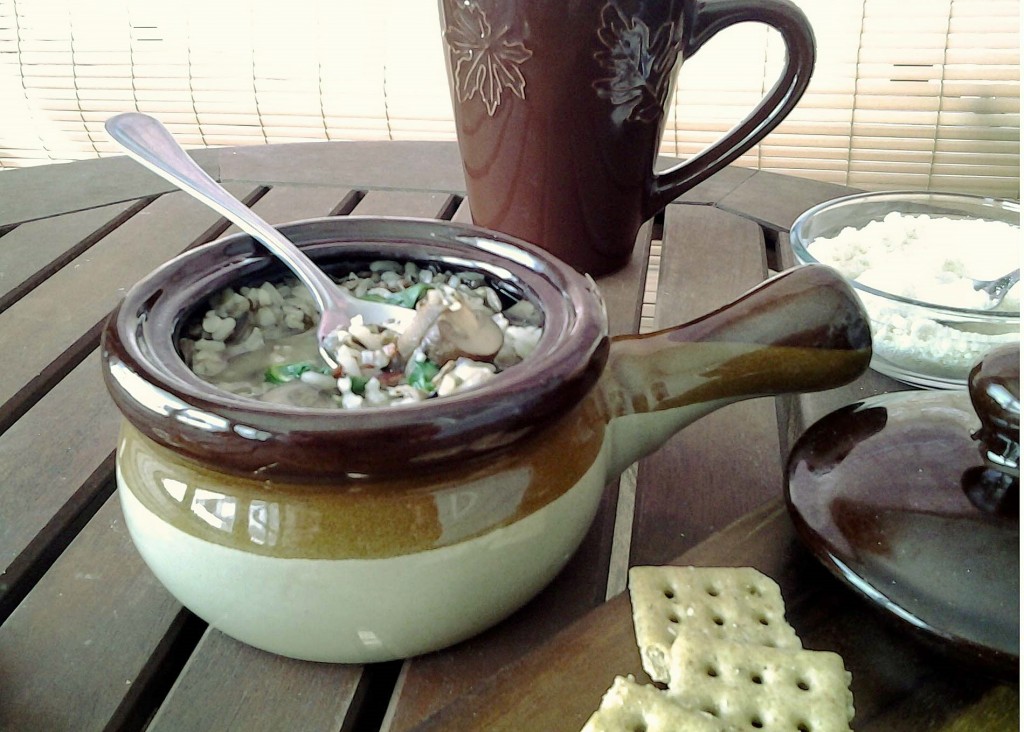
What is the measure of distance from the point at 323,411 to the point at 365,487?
0.03 meters

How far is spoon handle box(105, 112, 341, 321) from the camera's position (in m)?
0.46

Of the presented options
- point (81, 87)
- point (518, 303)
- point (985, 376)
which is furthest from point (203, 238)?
point (81, 87)

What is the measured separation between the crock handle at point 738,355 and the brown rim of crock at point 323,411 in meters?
0.05

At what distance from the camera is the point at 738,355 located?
0.44 metres

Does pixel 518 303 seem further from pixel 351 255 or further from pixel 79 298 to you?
pixel 79 298

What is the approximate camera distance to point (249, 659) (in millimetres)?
376

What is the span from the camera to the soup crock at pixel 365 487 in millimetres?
319

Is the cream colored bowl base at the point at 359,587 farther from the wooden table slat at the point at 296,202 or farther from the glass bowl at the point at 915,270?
the wooden table slat at the point at 296,202

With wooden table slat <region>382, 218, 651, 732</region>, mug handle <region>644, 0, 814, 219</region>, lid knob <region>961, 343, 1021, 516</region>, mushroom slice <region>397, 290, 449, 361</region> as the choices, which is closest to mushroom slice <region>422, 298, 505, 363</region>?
mushroom slice <region>397, 290, 449, 361</region>

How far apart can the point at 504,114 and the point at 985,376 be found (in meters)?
0.38

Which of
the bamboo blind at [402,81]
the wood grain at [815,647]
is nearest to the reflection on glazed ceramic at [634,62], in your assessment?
the wood grain at [815,647]

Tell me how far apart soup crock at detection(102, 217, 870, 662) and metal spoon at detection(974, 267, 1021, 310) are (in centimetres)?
31

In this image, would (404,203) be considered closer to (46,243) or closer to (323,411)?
(46,243)

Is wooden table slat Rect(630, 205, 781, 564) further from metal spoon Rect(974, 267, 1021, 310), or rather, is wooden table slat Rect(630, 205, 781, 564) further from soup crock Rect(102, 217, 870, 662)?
metal spoon Rect(974, 267, 1021, 310)
